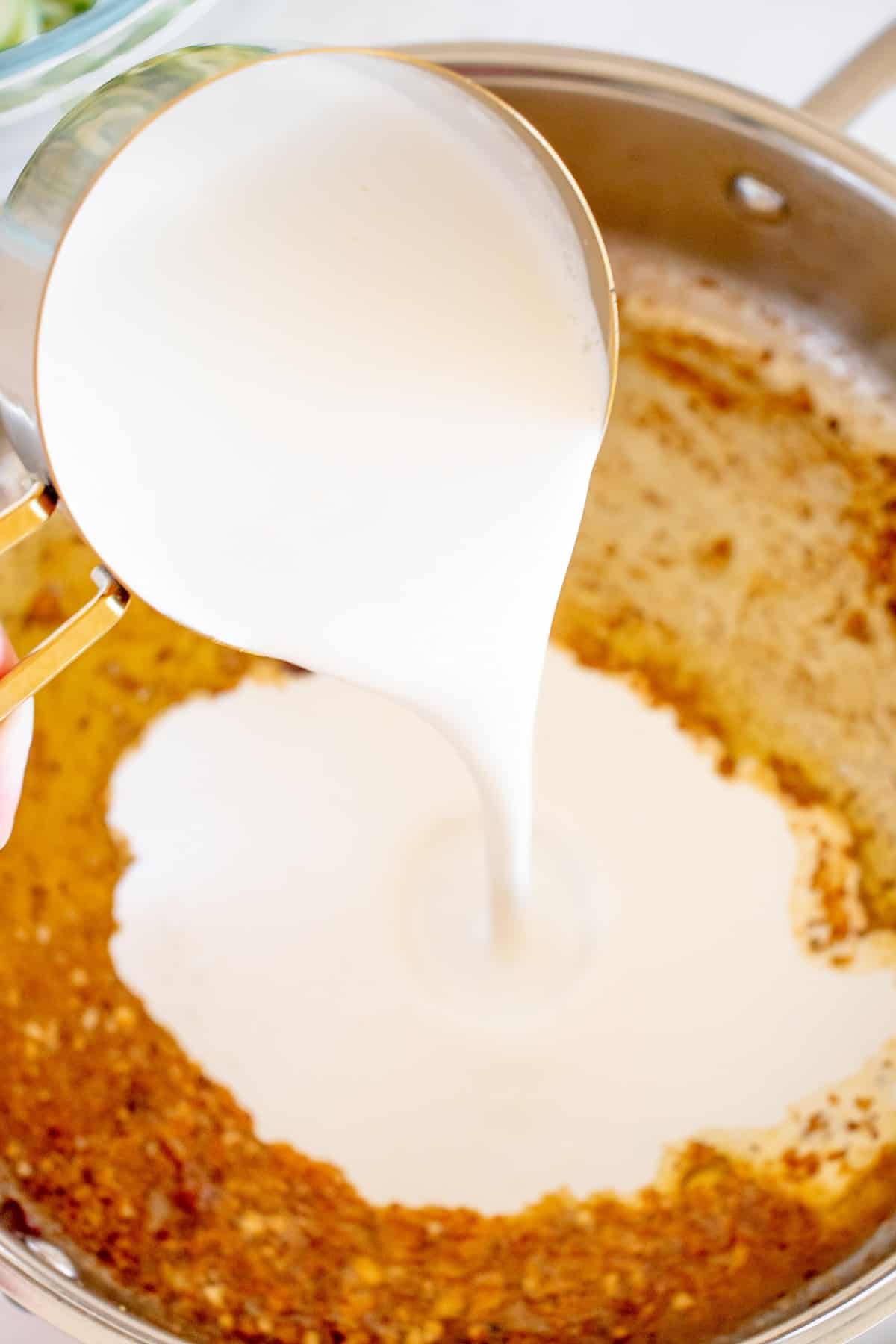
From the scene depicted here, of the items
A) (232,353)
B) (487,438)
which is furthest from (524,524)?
(232,353)

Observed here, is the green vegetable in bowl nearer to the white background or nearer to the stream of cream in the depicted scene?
the white background

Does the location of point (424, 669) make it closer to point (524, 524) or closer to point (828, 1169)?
point (524, 524)

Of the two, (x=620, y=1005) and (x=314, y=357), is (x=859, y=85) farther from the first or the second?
(x=620, y=1005)

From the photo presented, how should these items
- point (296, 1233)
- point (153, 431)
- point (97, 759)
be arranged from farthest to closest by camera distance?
point (97, 759) < point (296, 1233) < point (153, 431)

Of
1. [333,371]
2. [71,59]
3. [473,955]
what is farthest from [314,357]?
[473,955]

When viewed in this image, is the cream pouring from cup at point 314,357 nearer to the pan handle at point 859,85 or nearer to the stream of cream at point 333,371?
the stream of cream at point 333,371

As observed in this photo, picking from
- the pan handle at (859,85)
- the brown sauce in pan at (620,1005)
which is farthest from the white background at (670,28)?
the brown sauce in pan at (620,1005)

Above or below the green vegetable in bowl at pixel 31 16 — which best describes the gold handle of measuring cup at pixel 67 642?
below
